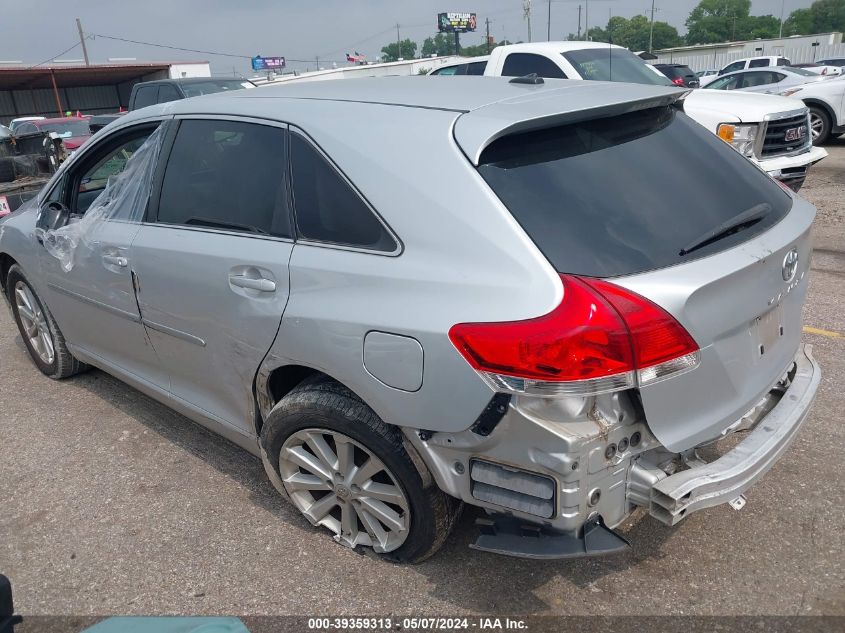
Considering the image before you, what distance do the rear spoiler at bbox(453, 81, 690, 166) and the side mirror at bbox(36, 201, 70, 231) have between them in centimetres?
264

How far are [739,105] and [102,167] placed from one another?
6.13 metres

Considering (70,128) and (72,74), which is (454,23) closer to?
(72,74)

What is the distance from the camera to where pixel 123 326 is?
11.3 feet

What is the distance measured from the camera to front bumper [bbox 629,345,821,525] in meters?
2.04

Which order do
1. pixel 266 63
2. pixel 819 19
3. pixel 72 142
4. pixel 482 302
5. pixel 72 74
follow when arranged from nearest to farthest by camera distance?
1. pixel 482 302
2. pixel 72 142
3. pixel 72 74
4. pixel 266 63
5. pixel 819 19

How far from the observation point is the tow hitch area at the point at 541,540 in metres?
2.08

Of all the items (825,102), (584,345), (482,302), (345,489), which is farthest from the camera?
(825,102)

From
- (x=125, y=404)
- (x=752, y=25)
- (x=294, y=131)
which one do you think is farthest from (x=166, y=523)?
(x=752, y=25)

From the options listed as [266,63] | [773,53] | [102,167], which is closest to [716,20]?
[773,53]

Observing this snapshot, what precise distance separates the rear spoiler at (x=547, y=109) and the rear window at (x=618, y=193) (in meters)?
0.04

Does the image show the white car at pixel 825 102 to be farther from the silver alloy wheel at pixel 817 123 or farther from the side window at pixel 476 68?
the side window at pixel 476 68

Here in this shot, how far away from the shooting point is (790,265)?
7.98 ft

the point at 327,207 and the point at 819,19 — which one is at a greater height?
the point at 327,207

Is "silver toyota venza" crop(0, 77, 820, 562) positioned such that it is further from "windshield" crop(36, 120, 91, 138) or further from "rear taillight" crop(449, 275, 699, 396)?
"windshield" crop(36, 120, 91, 138)
